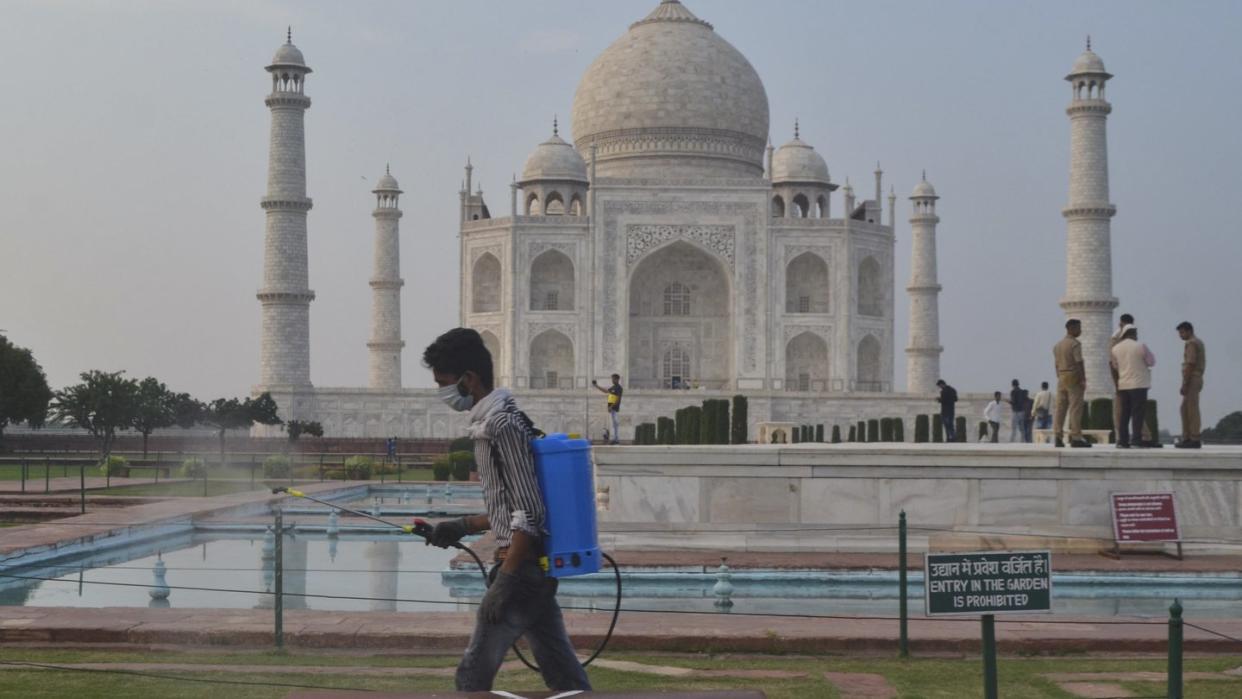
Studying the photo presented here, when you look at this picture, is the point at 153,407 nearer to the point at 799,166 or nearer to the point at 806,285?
the point at 806,285

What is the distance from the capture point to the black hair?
152 inches

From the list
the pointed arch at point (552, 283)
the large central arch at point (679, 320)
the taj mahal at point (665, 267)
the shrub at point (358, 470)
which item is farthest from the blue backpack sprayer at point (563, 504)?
the pointed arch at point (552, 283)

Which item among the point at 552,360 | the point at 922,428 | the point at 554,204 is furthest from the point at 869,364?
the point at 922,428

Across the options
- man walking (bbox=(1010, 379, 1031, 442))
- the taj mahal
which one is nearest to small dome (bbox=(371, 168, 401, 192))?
the taj mahal

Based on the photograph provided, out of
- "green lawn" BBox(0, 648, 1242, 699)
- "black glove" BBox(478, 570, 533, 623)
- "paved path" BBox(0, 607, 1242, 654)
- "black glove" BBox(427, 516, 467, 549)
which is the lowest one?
"green lawn" BBox(0, 648, 1242, 699)

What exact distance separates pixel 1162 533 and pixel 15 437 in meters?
26.6

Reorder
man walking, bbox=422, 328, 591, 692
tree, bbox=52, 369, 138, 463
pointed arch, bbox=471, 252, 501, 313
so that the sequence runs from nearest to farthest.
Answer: man walking, bbox=422, 328, 591, 692 < tree, bbox=52, 369, 138, 463 < pointed arch, bbox=471, 252, 501, 313

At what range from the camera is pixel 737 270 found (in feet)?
112

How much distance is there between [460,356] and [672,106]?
1310 inches

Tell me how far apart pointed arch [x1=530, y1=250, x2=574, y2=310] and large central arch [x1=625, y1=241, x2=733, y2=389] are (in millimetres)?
1431

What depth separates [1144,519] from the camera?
909cm

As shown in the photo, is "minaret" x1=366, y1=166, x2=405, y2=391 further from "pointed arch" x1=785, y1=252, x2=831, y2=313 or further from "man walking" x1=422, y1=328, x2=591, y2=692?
"man walking" x1=422, y1=328, x2=591, y2=692

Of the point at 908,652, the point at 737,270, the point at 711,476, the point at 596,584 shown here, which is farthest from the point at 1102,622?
the point at 737,270

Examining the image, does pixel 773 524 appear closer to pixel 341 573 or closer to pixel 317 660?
pixel 341 573
